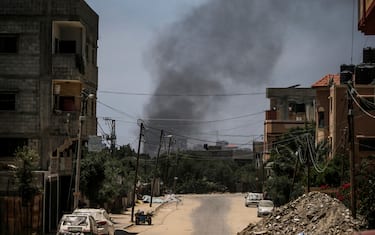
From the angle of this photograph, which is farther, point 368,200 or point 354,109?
point 354,109

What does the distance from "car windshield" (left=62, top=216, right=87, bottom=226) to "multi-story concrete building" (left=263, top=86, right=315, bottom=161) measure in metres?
67.7

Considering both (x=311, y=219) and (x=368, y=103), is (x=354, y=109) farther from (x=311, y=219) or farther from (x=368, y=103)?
(x=311, y=219)

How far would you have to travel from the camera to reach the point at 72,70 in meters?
42.4

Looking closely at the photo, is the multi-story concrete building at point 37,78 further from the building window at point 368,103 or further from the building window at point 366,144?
the building window at point 366,144

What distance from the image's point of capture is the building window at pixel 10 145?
42.9 meters

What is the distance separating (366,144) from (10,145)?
28520mm

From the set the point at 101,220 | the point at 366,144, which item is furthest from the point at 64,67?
the point at 366,144

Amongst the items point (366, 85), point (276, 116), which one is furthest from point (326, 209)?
point (276, 116)

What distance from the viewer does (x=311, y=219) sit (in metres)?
32.0

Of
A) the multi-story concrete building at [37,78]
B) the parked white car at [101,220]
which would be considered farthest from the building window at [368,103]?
the parked white car at [101,220]

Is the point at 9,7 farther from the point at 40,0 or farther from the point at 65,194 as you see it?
the point at 65,194

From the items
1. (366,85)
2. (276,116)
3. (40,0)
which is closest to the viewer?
(40,0)

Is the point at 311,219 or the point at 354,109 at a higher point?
the point at 354,109

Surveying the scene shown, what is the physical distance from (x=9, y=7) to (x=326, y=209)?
21309mm
